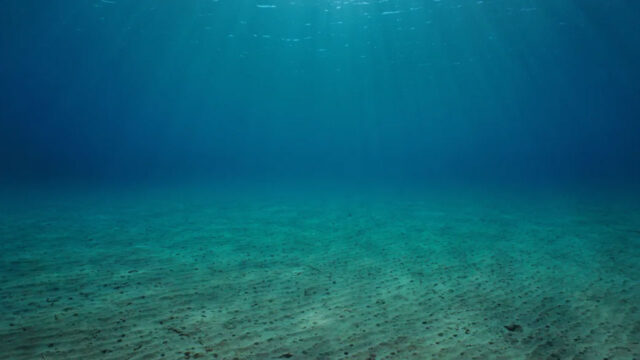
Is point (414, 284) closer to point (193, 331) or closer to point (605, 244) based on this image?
point (193, 331)

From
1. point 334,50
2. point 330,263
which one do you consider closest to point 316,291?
point 330,263

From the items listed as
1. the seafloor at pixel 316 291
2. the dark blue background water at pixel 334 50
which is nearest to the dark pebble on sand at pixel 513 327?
the seafloor at pixel 316 291

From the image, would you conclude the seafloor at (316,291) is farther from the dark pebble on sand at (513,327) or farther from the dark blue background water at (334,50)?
the dark blue background water at (334,50)

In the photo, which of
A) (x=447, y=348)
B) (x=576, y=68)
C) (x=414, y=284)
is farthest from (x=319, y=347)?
A: (x=576, y=68)

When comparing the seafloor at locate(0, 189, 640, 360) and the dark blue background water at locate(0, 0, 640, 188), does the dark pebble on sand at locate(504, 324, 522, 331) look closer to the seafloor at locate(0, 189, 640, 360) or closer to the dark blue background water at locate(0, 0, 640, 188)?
the seafloor at locate(0, 189, 640, 360)

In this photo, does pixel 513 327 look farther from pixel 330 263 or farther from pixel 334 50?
pixel 334 50

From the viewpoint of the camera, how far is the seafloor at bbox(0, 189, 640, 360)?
14.6 feet

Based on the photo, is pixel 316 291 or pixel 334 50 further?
pixel 334 50

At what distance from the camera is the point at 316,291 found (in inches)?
251

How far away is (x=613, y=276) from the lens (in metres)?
7.26

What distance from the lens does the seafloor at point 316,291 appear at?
445cm

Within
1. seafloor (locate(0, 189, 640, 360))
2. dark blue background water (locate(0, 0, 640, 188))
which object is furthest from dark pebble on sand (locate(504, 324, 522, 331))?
dark blue background water (locate(0, 0, 640, 188))

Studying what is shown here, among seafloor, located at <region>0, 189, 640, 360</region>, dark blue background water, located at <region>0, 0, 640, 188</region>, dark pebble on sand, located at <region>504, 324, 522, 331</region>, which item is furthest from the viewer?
dark blue background water, located at <region>0, 0, 640, 188</region>

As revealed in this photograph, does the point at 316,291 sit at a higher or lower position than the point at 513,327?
higher
